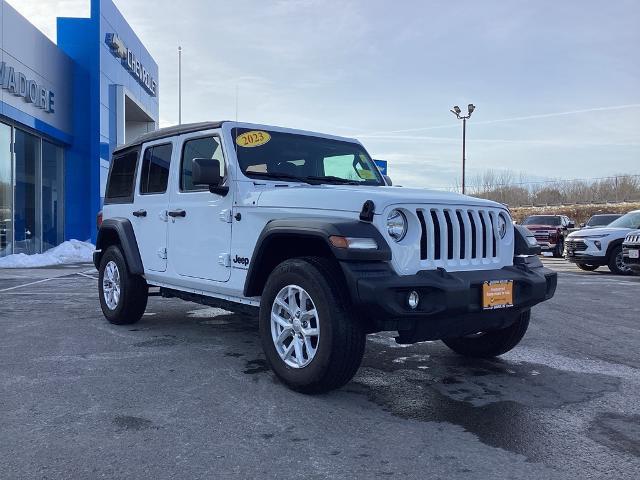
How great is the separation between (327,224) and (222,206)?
4.63 ft

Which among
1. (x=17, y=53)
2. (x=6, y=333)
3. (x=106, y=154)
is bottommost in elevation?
(x=6, y=333)

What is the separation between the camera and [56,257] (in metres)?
17.5

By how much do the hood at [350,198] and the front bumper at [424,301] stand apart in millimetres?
431

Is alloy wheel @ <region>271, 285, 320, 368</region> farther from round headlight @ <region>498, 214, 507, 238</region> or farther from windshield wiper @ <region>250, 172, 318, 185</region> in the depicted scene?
round headlight @ <region>498, 214, 507, 238</region>

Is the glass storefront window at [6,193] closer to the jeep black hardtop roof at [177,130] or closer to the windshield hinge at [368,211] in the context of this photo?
the jeep black hardtop roof at [177,130]

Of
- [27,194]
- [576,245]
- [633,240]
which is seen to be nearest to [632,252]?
[633,240]

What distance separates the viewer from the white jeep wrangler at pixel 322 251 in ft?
12.3

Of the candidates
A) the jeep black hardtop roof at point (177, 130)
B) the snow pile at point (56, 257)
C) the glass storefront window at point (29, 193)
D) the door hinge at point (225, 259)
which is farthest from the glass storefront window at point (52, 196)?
the door hinge at point (225, 259)

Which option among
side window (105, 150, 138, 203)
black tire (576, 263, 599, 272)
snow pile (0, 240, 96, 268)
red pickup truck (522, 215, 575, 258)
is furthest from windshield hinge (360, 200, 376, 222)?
red pickup truck (522, 215, 575, 258)

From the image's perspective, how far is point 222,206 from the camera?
4938 millimetres

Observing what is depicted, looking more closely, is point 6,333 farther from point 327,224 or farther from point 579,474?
point 579,474

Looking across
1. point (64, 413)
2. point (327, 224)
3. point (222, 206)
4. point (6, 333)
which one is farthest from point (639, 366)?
point (6, 333)

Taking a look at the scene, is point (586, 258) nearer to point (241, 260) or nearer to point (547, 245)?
point (547, 245)

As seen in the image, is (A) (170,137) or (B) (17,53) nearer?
(A) (170,137)
